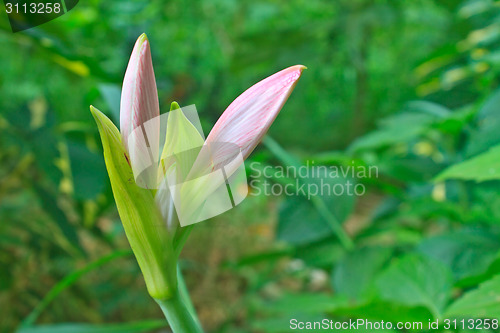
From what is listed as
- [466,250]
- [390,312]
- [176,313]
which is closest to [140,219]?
[176,313]

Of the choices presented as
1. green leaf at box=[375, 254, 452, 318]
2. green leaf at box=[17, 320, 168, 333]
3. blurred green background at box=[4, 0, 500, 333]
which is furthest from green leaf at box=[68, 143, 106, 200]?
green leaf at box=[375, 254, 452, 318]

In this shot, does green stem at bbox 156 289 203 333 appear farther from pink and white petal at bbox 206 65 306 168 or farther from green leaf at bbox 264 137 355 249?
green leaf at bbox 264 137 355 249

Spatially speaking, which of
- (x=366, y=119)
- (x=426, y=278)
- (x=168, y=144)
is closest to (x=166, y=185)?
(x=168, y=144)

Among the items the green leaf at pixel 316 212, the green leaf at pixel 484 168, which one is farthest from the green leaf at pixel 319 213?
the green leaf at pixel 484 168

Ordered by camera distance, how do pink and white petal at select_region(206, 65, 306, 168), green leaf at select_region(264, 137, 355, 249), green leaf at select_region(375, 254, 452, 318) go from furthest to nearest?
green leaf at select_region(264, 137, 355, 249) < green leaf at select_region(375, 254, 452, 318) < pink and white petal at select_region(206, 65, 306, 168)

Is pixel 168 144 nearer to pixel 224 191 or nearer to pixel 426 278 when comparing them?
pixel 224 191

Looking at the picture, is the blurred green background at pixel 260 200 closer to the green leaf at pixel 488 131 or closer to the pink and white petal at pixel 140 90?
the green leaf at pixel 488 131
